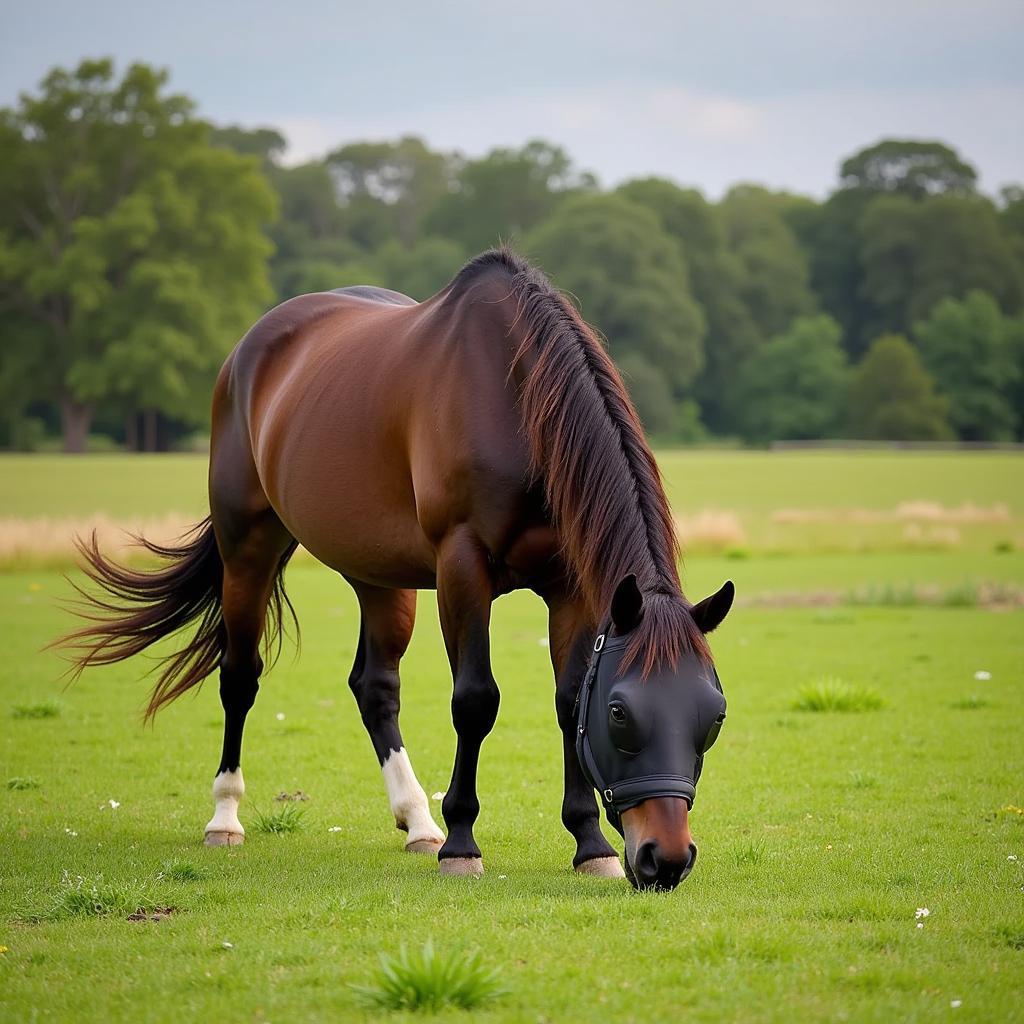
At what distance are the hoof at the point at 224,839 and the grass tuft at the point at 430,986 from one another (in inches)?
115

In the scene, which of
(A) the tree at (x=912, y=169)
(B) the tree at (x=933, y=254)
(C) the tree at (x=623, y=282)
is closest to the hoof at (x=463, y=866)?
(C) the tree at (x=623, y=282)

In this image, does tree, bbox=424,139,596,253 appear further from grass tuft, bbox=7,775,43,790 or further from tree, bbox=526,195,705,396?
grass tuft, bbox=7,775,43,790

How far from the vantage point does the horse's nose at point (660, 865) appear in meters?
4.36

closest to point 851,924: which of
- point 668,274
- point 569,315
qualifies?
point 569,315

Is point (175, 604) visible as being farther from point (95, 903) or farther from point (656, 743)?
point (656, 743)

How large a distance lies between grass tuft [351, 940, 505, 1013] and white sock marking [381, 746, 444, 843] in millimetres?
2697

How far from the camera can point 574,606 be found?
5559mm

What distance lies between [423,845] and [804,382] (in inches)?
Result: 3070

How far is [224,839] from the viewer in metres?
6.33

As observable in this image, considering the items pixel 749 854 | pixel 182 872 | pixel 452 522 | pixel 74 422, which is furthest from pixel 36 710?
pixel 74 422

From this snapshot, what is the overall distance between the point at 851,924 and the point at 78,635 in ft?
15.3

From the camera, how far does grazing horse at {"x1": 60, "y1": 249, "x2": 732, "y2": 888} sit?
15.8 ft

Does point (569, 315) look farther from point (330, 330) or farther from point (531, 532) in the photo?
point (330, 330)

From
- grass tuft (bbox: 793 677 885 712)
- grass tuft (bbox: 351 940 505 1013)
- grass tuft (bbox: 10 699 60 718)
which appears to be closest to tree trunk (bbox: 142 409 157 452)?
grass tuft (bbox: 10 699 60 718)
